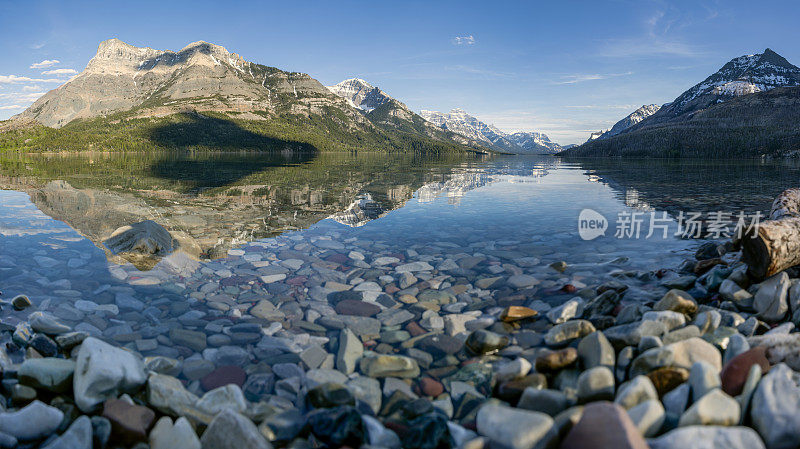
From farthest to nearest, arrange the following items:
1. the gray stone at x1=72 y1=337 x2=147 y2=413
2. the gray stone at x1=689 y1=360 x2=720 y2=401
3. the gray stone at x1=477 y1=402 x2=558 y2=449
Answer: the gray stone at x1=72 y1=337 x2=147 y2=413 < the gray stone at x1=689 y1=360 x2=720 y2=401 < the gray stone at x1=477 y1=402 x2=558 y2=449

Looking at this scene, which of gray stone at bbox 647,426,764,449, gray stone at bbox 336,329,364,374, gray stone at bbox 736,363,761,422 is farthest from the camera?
gray stone at bbox 336,329,364,374

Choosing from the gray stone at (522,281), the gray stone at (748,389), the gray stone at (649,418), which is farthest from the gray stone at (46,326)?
the gray stone at (748,389)

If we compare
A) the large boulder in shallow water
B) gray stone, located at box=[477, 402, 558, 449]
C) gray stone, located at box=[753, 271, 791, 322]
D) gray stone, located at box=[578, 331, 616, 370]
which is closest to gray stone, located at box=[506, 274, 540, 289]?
gray stone, located at box=[578, 331, 616, 370]

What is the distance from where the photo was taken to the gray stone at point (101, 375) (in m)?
4.20

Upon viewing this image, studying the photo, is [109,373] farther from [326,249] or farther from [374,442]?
[326,249]

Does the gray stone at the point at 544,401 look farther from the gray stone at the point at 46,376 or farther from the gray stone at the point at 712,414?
the gray stone at the point at 46,376

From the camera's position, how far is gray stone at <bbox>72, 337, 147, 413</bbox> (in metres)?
4.20

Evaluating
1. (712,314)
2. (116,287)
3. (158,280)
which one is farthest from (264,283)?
(712,314)

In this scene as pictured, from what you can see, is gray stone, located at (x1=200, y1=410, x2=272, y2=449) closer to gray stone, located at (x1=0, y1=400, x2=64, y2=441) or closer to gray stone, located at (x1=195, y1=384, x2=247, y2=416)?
gray stone, located at (x1=195, y1=384, x2=247, y2=416)

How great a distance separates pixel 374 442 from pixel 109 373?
121 inches

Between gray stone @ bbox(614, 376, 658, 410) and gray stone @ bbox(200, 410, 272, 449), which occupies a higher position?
A: gray stone @ bbox(614, 376, 658, 410)

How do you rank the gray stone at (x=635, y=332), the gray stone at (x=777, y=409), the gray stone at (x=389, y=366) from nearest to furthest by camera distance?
the gray stone at (x=777, y=409) → the gray stone at (x=635, y=332) → the gray stone at (x=389, y=366)

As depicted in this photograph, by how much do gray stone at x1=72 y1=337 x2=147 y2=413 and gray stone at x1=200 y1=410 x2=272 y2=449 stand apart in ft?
4.62

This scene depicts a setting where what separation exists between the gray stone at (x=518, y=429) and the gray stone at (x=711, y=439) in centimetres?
Answer: 83
